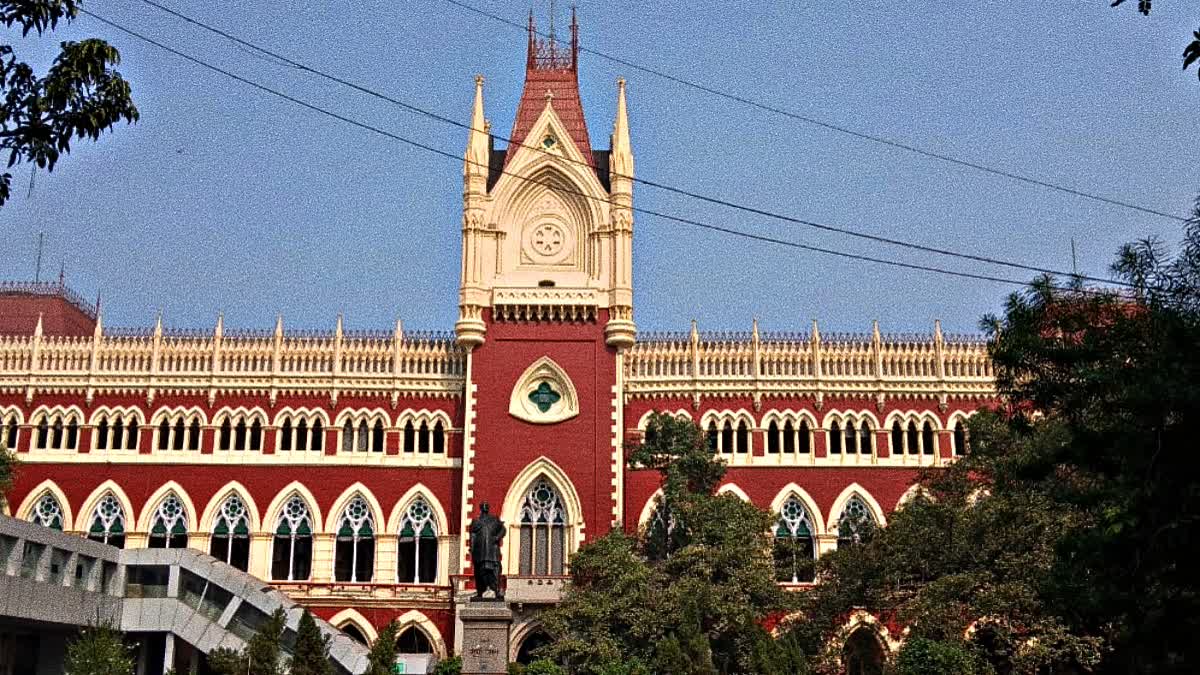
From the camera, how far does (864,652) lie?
40.7 m

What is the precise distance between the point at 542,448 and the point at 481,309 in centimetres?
495

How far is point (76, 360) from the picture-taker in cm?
4425

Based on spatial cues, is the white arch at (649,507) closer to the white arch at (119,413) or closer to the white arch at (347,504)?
the white arch at (347,504)

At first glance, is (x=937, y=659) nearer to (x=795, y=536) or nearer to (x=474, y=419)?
(x=795, y=536)

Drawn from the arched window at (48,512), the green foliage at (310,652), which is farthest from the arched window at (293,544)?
the green foliage at (310,652)

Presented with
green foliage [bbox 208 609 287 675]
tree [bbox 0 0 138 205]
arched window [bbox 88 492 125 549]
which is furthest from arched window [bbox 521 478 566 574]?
tree [bbox 0 0 138 205]

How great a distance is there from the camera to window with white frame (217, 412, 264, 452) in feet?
142

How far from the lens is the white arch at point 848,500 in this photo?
4275 cm

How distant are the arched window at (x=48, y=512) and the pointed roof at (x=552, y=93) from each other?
1831 centimetres

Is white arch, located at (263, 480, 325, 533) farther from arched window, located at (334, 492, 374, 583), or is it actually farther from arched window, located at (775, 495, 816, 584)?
arched window, located at (775, 495, 816, 584)

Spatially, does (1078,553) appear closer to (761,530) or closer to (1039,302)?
(1039,302)

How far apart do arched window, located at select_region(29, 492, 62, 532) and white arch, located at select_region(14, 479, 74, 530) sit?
0.07m

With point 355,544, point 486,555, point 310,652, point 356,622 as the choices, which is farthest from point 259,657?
point 355,544

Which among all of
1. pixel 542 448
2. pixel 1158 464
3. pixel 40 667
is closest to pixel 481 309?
pixel 542 448
